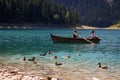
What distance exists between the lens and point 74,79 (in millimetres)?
27109

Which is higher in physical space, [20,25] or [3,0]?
[3,0]

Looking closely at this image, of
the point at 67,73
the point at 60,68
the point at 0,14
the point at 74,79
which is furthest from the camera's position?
the point at 0,14

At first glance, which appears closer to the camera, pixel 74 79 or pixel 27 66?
pixel 74 79

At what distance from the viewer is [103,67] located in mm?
33344

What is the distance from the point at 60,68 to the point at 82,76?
15.5ft

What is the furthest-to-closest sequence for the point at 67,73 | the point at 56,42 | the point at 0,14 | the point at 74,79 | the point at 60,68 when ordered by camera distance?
the point at 0,14 → the point at 56,42 → the point at 60,68 → the point at 67,73 → the point at 74,79

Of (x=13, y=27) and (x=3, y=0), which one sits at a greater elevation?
(x=3, y=0)

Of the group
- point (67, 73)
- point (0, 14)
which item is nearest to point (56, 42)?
point (67, 73)

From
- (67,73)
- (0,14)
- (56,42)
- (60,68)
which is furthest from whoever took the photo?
(0,14)

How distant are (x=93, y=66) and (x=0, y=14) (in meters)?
155

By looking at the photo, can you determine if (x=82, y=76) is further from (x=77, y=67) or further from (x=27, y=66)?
(x=27, y=66)

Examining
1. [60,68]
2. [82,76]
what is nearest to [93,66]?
[60,68]

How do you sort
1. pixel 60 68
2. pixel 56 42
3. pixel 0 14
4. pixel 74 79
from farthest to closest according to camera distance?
pixel 0 14 → pixel 56 42 → pixel 60 68 → pixel 74 79

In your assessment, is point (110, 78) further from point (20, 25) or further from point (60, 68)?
point (20, 25)
